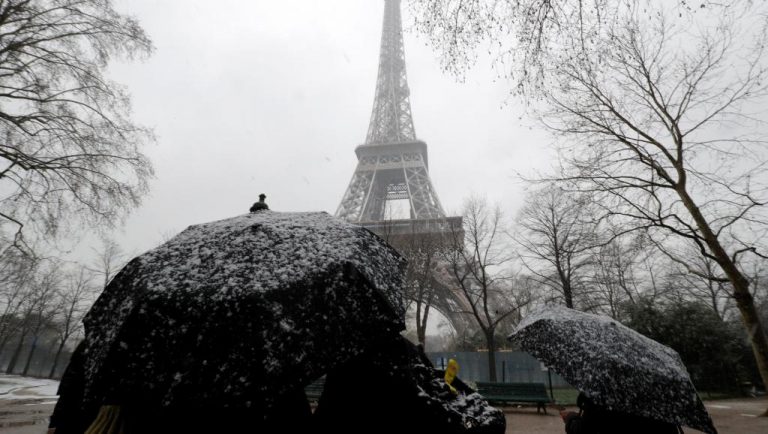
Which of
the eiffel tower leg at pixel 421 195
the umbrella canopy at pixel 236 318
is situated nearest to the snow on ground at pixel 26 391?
the umbrella canopy at pixel 236 318

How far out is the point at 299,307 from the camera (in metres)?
1.55

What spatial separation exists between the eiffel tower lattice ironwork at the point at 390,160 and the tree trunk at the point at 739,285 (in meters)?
25.7

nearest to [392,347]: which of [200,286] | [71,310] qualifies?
[200,286]

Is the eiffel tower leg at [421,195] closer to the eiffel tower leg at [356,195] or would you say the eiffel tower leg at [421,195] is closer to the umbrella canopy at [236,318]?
the eiffel tower leg at [356,195]

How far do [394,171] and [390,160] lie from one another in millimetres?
1332

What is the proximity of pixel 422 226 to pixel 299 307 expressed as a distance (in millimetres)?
26148

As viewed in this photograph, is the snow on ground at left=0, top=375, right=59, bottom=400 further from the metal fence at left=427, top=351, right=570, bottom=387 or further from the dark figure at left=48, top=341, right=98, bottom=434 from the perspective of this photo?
the dark figure at left=48, top=341, right=98, bottom=434

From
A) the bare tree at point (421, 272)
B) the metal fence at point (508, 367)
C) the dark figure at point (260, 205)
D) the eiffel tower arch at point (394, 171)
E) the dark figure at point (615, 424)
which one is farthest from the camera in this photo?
the eiffel tower arch at point (394, 171)

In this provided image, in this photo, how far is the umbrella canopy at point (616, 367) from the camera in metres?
3.26

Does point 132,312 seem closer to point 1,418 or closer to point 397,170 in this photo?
point 1,418

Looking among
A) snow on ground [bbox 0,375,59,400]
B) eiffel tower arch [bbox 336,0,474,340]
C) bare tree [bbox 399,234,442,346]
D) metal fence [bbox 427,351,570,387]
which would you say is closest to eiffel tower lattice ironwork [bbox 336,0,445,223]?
eiffel tower arch [bbox 336,0,474,340]

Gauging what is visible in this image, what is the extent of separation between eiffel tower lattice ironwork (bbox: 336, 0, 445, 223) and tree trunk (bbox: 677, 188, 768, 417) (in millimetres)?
25734

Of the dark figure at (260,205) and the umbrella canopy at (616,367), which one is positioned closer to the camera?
the dark figure at (260,205)

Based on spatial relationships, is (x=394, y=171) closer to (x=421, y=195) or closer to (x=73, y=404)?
(x=421, y=195)
